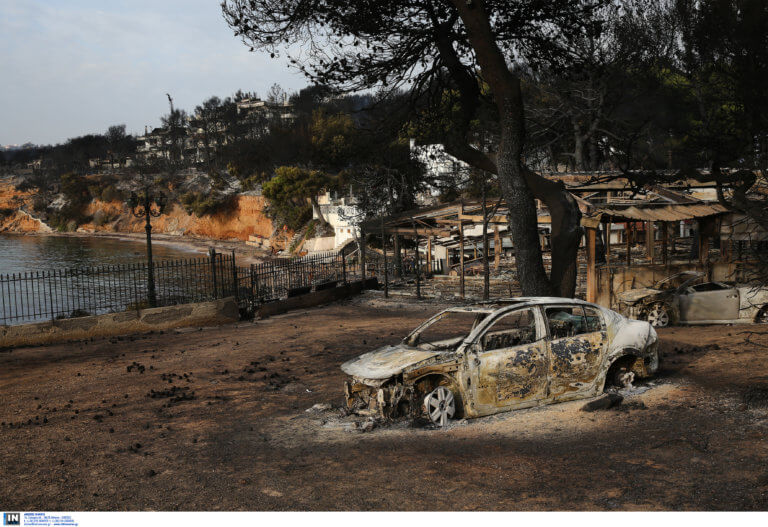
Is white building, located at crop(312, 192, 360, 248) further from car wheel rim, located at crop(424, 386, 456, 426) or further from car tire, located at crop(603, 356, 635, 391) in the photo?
car wheel rim, located at crop(424, 386, 456, 426)

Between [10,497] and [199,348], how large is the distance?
930 centimetres

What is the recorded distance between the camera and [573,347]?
8.62 metres

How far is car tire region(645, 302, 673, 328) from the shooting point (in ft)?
52.0

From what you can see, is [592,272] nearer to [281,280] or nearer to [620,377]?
[620,377]

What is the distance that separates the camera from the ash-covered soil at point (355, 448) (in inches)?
238

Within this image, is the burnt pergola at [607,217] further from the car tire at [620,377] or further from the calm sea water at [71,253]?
the calm sea water at [71,253]

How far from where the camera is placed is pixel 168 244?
259 ft

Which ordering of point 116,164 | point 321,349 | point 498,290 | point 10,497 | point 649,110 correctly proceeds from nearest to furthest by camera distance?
point 10,497
point 321,349
point 498,290
point 649,110
point 116,164

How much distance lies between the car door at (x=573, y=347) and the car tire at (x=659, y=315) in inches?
304

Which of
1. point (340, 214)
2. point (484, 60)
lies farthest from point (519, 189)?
point (340, 214)

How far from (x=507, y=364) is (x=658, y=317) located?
361 inches

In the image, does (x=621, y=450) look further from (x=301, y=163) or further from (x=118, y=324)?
(x=301, y=163)

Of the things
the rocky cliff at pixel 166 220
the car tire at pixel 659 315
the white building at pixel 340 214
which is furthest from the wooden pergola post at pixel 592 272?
the rocky cliff at pixel 166 220

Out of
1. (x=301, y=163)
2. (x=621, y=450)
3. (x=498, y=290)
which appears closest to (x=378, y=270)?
(x=498, y=290)
